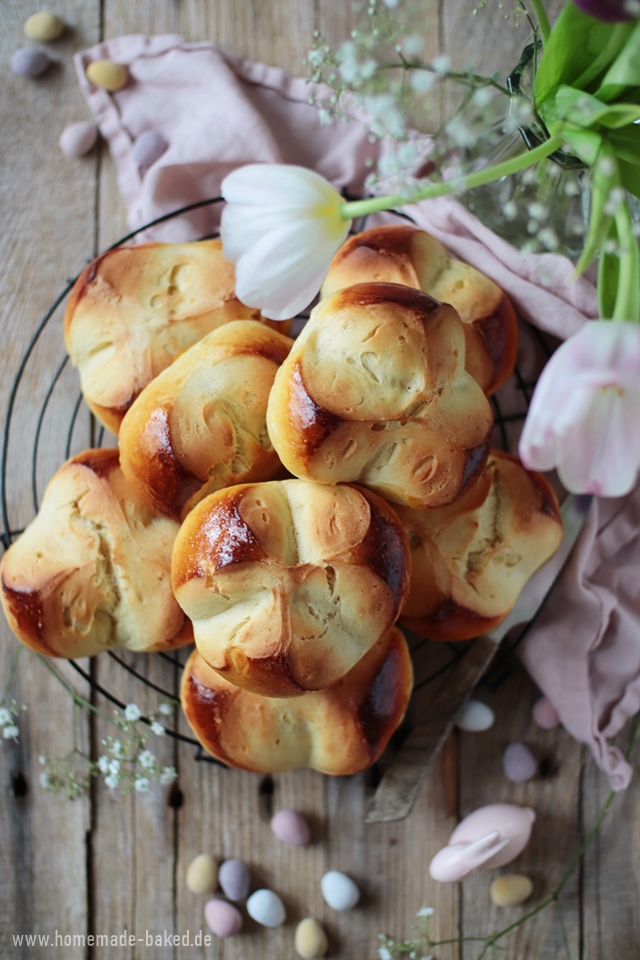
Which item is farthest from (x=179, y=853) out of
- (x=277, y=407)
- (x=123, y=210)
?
(x=123, y=210)

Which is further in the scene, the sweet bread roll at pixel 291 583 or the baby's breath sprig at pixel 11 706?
the baby's breath sprig at pixel 11 706

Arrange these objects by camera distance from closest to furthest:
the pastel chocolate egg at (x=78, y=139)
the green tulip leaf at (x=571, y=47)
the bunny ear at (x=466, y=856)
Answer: the green tulip leaf at (x=571, y=47)
the bunny ear at (x=466, y=856)
the pastel chocolate egg at (x=78, y=139)

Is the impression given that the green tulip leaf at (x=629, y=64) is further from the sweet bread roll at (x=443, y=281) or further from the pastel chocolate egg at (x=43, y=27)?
the pastel chocolate egg at (x=43, y=27)

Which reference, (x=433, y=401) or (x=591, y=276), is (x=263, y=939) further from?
(x=591, y=276)

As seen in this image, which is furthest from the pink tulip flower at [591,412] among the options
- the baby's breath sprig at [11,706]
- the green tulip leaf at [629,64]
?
the baby's breath sprig at [11,706]

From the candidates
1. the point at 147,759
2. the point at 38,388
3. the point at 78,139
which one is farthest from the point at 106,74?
the point at 147,759

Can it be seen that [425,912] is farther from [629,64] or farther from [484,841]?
[629,64]

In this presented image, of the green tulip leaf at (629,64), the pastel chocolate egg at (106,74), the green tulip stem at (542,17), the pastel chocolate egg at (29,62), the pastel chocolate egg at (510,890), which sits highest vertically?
the pastel chocolate egg at (29,62)
